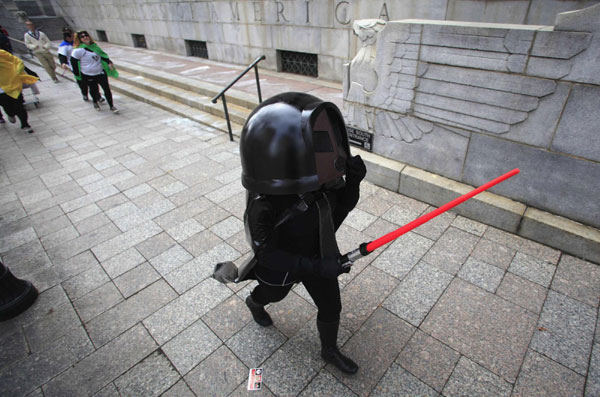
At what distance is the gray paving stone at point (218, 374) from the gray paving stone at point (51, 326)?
130cm

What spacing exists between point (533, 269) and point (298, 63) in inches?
326

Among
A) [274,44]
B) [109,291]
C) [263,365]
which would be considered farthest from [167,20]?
[263,365]

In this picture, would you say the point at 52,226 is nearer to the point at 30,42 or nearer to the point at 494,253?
the point at 494,253

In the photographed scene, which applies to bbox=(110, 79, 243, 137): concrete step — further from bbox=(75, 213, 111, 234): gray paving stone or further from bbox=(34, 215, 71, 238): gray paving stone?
bbox=(34, 215, 71, 238): gray paving stone

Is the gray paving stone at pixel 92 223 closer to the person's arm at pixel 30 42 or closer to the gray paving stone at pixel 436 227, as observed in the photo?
the gray paving stone at pixel 436 227

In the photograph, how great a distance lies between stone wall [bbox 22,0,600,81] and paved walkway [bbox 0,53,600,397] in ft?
13.1

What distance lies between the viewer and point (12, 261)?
3.78 m

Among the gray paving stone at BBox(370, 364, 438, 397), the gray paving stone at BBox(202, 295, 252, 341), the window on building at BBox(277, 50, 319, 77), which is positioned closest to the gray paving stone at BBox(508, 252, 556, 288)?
the gray paving stone at BBox(370, 364, 438, 397)

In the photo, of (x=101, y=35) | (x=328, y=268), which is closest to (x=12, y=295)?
(x=328, y=268)

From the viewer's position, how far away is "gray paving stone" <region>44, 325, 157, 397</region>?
2.49 m

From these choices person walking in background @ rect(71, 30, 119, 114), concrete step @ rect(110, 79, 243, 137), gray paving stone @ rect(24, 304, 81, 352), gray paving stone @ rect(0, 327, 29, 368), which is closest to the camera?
gray paving stone @ rect(0, 327, 29, 368)

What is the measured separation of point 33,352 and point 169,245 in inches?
59.9

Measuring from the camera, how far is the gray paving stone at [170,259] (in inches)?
141

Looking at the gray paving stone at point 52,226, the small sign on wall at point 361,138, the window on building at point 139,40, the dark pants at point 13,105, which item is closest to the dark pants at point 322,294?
the small sign on wall at point 361,138
